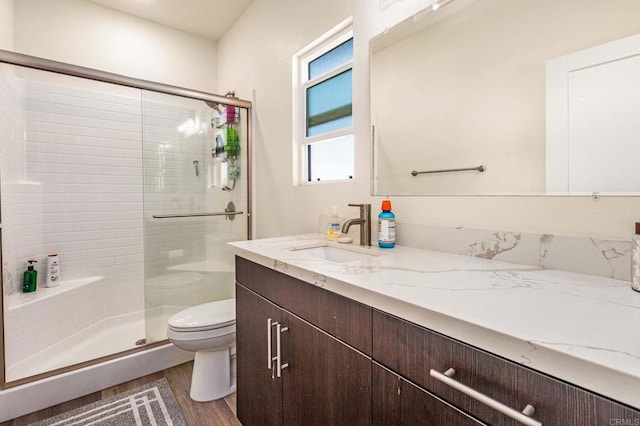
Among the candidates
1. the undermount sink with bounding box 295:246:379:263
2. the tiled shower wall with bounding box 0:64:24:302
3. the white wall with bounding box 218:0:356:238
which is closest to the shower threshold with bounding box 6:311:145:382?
the tiled shower wall with bounding box 0:64:24:302

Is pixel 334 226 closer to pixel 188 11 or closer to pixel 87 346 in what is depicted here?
pixel 87 346

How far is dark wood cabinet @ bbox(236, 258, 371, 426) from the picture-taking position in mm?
816

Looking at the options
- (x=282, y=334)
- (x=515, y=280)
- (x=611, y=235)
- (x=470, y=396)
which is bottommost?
(x=282, y=334)

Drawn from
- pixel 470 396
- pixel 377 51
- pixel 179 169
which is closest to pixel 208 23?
pixel 179 169

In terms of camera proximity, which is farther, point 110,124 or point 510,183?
point 110,124

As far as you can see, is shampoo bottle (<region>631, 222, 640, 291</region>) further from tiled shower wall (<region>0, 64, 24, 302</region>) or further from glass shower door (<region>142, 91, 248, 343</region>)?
tiled shower wall (<region>0, 64, 24, 302</region>)

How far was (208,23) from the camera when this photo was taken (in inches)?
107

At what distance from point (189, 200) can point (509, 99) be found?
2.12 m

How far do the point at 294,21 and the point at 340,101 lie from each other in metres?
0.67

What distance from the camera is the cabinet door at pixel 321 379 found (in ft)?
2.61

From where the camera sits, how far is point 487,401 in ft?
1.69

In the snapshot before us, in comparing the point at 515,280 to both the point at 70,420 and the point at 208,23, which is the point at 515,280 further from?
the point at 208,23

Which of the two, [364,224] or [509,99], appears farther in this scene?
[364,224]

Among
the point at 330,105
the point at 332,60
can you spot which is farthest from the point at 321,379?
the point at 332,60
